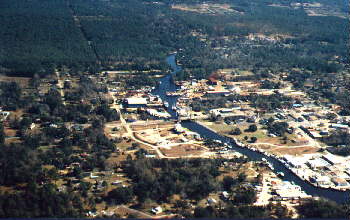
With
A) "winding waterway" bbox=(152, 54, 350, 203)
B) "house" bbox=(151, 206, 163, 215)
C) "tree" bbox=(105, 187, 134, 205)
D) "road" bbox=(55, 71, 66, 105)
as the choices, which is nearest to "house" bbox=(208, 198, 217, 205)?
"house" bbox=(151, 206, 163, 215)

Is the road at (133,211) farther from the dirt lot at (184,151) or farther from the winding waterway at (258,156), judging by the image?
the winding waterway at (258,156)

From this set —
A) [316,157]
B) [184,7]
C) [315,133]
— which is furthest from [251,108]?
[184,7]

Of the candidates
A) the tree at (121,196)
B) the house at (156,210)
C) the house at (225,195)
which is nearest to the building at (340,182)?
the house at (225,195)

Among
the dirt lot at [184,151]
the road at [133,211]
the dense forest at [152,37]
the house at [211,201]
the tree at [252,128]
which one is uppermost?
the dense forest at [152,37]

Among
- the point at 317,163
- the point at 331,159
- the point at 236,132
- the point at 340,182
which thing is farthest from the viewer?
the point at 236,132

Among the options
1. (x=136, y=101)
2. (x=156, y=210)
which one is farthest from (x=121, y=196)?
(x=136, y=101)

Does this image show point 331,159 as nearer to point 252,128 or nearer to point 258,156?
point 258,156

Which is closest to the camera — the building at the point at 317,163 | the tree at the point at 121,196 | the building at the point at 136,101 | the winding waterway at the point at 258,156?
the tree at the point at 121,196

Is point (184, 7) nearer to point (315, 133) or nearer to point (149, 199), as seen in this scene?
point (315, 133)

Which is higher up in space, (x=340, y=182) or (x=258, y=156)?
(x=258, y=156)

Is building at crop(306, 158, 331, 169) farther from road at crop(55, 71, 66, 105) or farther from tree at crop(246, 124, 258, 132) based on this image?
road at crop(55, 71, 66, 105)

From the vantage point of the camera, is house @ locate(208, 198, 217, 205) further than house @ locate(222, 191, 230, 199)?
No

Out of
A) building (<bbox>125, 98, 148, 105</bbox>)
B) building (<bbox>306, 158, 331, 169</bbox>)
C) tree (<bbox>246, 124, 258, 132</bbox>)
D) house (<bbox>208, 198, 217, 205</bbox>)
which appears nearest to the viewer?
house (<bbox>208, 198, 217, 205</bbox>)
